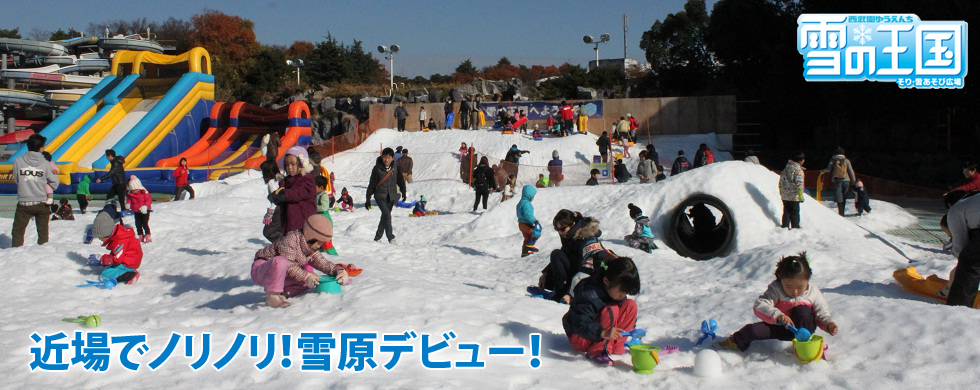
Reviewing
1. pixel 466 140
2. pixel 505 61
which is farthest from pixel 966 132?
pixel 505 61

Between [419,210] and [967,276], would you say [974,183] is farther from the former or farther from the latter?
[419,210]

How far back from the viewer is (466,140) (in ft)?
93.4

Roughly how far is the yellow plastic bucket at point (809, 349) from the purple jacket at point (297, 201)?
4.66 metres

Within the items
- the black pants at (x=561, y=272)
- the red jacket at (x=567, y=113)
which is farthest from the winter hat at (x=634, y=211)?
the red jacket at (x=567, y=113)

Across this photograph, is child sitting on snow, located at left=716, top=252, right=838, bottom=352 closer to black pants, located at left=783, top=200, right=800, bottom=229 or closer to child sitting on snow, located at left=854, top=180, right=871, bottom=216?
black pants, located at left=783, top=200, right=800, bottom=229

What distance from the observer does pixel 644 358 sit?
5102 millimetres

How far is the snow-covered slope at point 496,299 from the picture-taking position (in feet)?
16.1

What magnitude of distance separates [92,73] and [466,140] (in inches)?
1405

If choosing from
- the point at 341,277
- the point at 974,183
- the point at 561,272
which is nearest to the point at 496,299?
the point at 561,272

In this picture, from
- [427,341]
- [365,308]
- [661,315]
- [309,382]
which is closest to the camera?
[309,382]

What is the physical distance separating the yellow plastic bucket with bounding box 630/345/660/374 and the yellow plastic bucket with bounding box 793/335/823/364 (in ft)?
3.09

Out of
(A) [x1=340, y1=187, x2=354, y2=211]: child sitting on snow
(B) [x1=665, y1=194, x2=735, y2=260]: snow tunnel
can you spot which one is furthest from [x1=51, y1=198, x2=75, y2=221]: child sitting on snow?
(B) [x1=665, y1=194, x2=735, y2=260]: snow tunnel

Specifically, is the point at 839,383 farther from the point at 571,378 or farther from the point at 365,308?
the point at 365,308

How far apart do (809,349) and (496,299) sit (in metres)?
2.61
